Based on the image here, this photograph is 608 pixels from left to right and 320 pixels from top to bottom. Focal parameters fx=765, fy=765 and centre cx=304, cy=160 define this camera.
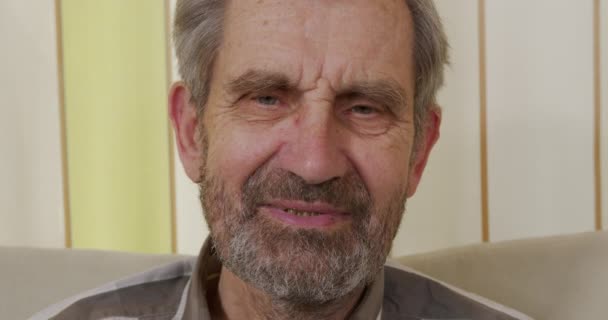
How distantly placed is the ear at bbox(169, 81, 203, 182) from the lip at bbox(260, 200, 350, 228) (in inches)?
8.3

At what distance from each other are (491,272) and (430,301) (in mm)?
135

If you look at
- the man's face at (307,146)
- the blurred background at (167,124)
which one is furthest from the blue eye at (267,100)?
the blurred background at (167,124)

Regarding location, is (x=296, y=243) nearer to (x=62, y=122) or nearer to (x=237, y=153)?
(x=237, y=153)

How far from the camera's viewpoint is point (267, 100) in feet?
3.97

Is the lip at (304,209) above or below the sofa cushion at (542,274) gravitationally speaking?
above

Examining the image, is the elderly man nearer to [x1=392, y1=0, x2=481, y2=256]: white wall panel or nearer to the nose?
the nose

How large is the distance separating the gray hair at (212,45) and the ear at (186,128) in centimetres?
3

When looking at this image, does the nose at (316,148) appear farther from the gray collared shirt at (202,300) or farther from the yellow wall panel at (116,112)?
the yellow wall panel at (116,112)

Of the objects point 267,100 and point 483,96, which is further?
point 483,96

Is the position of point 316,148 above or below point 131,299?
above

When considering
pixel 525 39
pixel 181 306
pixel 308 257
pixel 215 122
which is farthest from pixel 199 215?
pixel 525 39

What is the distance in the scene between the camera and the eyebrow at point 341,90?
1177 mm

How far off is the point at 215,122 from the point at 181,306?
354mm

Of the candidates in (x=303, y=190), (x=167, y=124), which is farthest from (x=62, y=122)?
(x=303, y=190)
